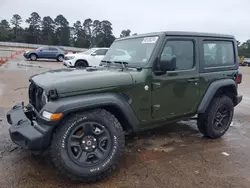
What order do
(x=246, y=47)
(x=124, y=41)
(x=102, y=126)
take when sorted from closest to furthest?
(x=102, y=126) → (x=124, y=41) → (x=246, y=47)

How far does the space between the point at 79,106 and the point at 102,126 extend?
0.40 meters

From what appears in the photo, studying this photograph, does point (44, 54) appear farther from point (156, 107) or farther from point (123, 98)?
point (123, 98)

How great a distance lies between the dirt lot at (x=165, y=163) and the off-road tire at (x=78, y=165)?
0.47 ft

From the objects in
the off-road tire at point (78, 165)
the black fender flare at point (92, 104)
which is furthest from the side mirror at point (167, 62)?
the off-road tire at point (78, 165)

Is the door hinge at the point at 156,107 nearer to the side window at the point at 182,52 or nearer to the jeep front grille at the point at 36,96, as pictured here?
the side window at the point at 182,52

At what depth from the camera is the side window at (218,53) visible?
4.36m

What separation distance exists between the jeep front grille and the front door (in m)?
1.56

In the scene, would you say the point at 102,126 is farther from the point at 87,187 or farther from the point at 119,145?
the point at 87,187

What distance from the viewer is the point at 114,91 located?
10.7 ft

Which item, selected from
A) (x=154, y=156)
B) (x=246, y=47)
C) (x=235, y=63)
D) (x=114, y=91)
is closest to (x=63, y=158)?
(x=114, y=91)

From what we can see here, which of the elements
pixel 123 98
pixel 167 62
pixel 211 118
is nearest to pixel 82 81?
pixel 123 98

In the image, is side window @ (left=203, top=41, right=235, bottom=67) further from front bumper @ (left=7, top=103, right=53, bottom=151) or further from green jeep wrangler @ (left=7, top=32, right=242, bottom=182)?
front bumper @ (left=7, top=103, right=53, bottom=151)

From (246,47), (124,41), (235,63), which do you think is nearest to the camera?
(124,41)

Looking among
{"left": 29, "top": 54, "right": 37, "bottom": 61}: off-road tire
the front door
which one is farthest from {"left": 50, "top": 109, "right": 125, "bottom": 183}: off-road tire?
{"left": 29, "top": 54, "right": 37, "bottom": 61}: off-road tire
